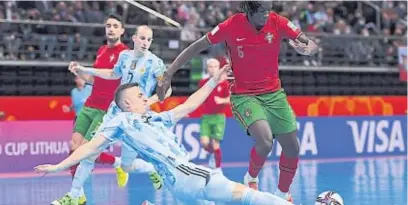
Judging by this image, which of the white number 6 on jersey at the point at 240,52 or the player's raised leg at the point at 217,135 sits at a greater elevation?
the white number 6 on jersey at the point at 240,52

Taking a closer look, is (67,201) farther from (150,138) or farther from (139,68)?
(150,138)

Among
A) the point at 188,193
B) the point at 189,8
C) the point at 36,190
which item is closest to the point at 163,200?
the point at 36,190

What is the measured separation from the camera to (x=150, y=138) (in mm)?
7434

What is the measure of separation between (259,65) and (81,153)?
2.61m

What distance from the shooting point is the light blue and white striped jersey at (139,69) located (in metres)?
10.3

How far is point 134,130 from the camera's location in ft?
24.5

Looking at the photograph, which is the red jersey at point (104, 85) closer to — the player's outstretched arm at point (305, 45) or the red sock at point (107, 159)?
the red sock at point (107, 159)

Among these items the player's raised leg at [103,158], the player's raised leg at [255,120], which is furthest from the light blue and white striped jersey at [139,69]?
A: the player's raised leg at [255,120]

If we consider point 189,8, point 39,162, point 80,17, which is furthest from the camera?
point 189,8

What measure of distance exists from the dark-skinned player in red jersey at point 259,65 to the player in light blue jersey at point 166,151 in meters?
1.42

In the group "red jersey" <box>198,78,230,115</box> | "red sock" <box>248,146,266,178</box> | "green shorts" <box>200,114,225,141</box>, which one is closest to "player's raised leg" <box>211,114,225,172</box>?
"green shorts" <box>200,114,225,141</box>

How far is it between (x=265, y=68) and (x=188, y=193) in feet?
7.86

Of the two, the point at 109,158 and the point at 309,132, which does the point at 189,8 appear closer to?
the point at 309,132

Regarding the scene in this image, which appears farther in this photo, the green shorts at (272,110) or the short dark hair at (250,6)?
the green shorts at (272,110)
